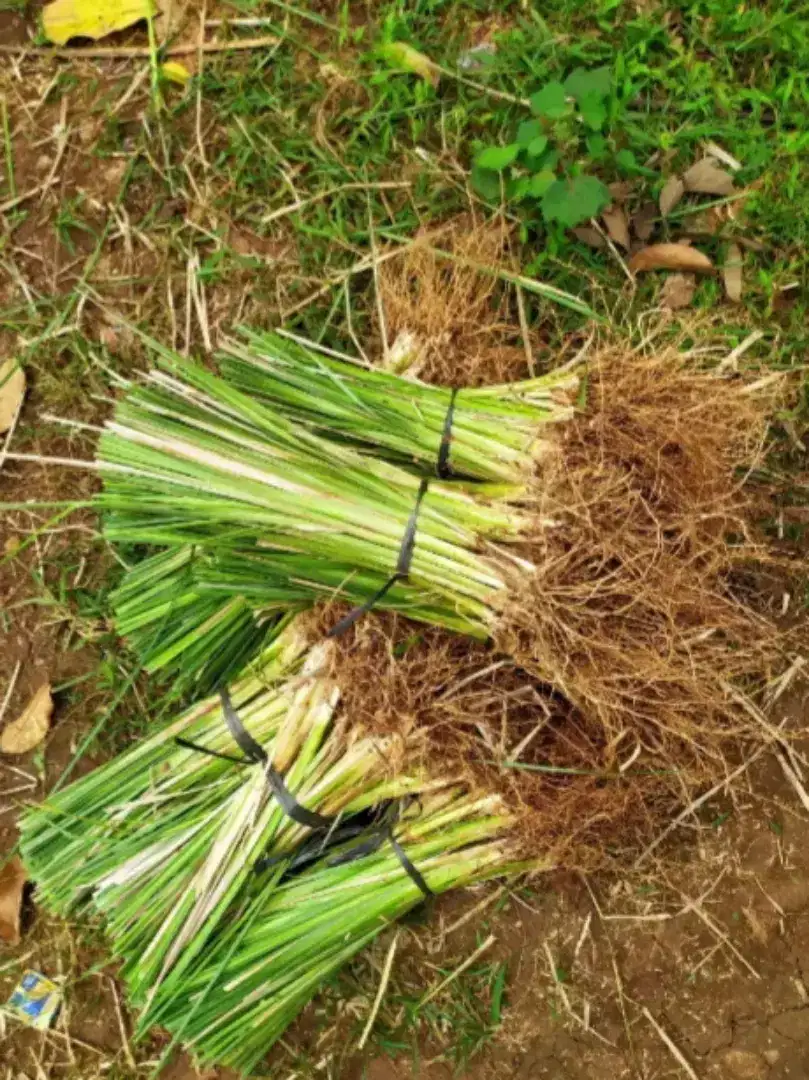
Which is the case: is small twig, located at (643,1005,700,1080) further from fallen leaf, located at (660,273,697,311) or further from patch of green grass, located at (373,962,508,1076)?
fallen leaf, located at (660,273,697,311)

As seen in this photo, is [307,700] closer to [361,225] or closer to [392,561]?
[392,561]

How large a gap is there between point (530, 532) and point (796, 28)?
129 centimetres

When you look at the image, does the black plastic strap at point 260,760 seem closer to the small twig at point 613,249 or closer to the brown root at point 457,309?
the brown root at point 457,309

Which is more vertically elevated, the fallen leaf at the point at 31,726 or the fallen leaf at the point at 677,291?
the fallen leaf at the point at 677,291

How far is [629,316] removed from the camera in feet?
6.93

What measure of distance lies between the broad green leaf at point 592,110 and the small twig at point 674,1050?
1.84 meters

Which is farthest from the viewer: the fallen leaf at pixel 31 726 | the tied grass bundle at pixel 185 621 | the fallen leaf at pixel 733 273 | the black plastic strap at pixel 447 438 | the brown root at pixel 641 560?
the fallen leaf at pixel 31 726

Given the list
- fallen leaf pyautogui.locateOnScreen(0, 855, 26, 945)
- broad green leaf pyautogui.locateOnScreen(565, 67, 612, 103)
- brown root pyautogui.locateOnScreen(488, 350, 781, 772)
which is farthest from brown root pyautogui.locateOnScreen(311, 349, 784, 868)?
fallen leaf pyautogui.locateOnScreen(0, 855, 26, 945)

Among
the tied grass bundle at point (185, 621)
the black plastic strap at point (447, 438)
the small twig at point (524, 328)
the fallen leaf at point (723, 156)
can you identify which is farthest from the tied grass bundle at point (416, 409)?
the fallen leaf at point (723, 156)

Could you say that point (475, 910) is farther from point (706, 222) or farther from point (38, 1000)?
point (706, 222)

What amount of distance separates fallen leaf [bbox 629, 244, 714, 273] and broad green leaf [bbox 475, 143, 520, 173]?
336 millimetres

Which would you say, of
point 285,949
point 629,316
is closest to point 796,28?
point 629,316

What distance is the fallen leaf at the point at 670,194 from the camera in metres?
2.09

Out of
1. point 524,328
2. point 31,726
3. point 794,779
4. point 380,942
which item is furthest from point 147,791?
point 794,779
